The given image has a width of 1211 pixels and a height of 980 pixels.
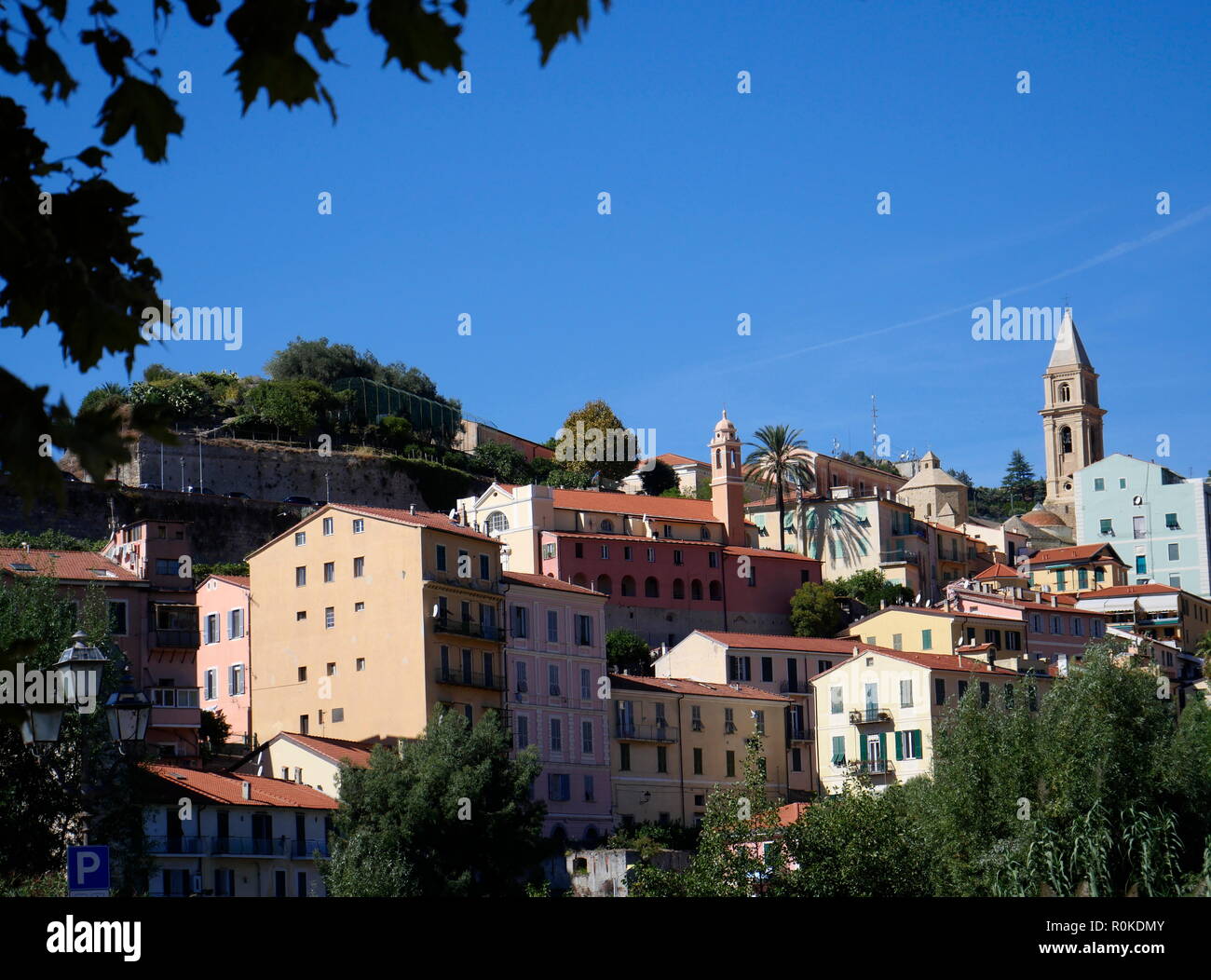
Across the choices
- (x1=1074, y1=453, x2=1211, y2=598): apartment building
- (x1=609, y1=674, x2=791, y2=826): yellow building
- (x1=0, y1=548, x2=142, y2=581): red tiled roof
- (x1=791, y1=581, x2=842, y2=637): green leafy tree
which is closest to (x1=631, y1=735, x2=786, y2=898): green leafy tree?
(x1=609, y1=674, x2=791, y2=826): yellow building

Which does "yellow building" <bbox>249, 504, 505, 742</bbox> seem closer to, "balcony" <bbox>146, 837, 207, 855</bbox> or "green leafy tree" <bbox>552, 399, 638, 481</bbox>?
"balcony" <bbox>146, 837, 207, 855</bbox>

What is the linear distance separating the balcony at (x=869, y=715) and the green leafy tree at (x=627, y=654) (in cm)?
1138

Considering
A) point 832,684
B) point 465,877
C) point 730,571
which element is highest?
point 730,571

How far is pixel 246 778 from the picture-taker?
53688 mm

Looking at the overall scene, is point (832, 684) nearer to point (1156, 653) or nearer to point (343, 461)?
point (1156, 653)

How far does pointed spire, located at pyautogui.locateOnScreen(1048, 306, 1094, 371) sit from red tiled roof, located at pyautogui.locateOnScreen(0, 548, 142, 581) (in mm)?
124782

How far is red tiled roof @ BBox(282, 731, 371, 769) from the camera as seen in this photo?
56750 mm

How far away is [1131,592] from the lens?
105 meters

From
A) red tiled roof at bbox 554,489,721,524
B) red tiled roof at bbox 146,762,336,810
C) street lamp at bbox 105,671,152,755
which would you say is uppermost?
red tiled roof at bbox 554,489,721,524

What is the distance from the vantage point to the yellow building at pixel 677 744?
7031 cm

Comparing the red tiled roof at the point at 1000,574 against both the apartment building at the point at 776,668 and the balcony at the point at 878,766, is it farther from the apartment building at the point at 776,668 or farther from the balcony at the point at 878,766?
the balcony at the point at 878,766
